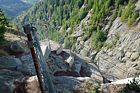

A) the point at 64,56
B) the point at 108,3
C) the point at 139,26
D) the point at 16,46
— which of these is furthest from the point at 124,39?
the point at 16,46

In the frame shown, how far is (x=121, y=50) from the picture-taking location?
122 m

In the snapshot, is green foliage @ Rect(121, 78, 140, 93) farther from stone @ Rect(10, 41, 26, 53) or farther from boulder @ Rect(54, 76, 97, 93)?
stone @ Rect(10, 41, 26, 53)

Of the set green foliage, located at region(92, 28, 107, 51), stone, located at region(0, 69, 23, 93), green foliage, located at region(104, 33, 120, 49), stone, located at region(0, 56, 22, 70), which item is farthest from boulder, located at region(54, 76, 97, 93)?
green foliage, located at region(92, 28, 107, 51)

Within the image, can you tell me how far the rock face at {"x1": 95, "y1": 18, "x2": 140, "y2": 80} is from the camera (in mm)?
109062

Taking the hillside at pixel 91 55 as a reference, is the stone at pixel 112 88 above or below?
below

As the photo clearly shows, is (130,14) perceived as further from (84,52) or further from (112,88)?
(112,88)

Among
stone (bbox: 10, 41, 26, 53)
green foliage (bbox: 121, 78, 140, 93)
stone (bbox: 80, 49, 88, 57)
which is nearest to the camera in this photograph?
green foliage (bbox: 121, 78, 140, 93)

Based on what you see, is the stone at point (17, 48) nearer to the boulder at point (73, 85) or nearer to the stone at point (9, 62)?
the stone at point (9, 62)

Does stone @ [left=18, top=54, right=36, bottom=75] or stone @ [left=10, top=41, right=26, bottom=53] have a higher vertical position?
stone @ [left=10, top=41, right=26, bottom=53]

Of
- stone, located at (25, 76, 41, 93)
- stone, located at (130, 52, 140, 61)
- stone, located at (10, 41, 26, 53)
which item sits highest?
stone, located at (130, 52, 140, 61)

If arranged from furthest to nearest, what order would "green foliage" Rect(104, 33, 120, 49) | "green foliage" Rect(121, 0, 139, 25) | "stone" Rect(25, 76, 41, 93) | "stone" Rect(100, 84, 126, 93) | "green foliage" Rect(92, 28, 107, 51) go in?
"green foliage" Rect(92, 28, 107, 51) → "green foliage" Rect(121, 0, 139, 25) → "green foliage" Rect(104, 33, 120, 49) → "stone" Rect(100, 84, 126, 93) → "stone" Rect(25, 76, 41, 93)

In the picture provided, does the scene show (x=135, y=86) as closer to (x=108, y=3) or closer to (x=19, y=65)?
(x=19, y=65)

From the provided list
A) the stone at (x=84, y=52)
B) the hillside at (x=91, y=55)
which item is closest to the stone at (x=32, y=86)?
the hillside at (x=91, y=55)

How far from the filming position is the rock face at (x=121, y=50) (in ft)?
358
